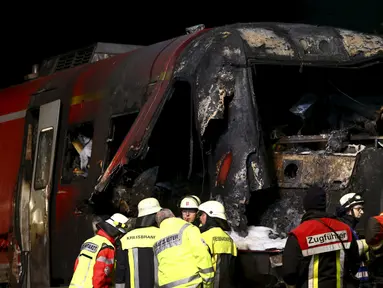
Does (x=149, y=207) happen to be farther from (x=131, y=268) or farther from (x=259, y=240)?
(x=259, y=240)

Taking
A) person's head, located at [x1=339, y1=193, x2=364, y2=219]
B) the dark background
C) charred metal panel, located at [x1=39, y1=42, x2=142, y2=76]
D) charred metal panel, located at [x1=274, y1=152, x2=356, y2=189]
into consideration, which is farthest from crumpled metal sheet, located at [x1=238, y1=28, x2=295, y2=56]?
the dark background

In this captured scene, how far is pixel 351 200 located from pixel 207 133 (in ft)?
4.86

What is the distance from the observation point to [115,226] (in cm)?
810

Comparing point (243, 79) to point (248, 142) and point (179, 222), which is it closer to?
point (248, 142)

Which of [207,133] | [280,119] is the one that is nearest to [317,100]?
[280,119]

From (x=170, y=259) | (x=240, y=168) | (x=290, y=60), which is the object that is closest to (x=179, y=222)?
(x=170, y=259)

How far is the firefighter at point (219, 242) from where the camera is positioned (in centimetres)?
752

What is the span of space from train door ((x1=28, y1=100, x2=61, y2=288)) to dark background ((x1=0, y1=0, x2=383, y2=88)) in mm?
7996

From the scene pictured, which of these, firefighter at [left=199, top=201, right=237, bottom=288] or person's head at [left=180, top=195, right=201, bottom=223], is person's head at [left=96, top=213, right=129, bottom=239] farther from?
firefighter at [left=199, top=201, right=237, bottom=288]

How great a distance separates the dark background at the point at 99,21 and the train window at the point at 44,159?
802 centimetres

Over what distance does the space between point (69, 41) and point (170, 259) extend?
12.2 meters

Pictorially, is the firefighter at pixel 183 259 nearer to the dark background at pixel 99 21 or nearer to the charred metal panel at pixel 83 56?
the charred metal panel at pixel 83 56

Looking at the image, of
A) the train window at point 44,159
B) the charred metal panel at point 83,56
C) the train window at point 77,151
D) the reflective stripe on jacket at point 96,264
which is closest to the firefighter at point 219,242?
the reflective stripe on jacket at point 96,264

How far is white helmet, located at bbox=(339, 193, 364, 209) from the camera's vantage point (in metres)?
7.61
